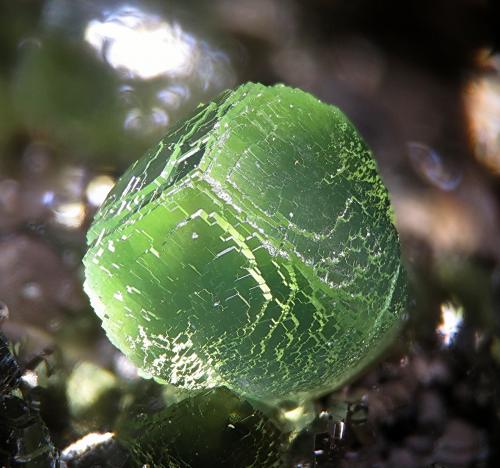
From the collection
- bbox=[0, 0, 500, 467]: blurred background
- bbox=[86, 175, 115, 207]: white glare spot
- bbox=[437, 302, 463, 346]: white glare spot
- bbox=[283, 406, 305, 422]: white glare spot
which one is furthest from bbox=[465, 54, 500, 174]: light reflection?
bbox=[86, 175, 115, 207]: white glare spot

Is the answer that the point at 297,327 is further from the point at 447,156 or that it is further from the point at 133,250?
the point at 447,156

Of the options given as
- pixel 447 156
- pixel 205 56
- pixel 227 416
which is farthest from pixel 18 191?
pixel 447 156

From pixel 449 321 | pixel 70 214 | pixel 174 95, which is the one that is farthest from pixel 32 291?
pixel 449 321

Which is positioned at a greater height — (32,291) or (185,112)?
(185,112)

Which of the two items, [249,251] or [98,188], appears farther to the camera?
[98,188]

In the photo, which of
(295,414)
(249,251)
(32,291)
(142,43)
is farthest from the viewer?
(142,43)

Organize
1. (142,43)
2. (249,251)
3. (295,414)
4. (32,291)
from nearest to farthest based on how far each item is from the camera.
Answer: (249,251)
(295,414)
(32,291)
(142,43)

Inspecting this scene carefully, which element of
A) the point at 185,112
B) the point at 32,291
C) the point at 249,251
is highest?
the point at 249,251

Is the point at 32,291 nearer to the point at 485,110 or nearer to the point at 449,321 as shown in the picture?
the point at 449,321
